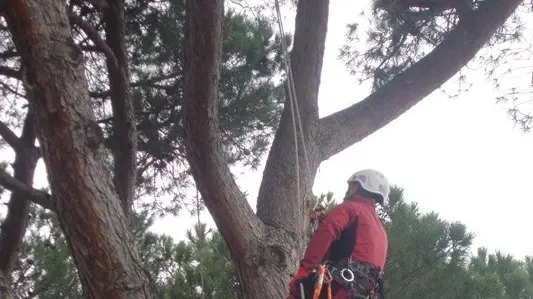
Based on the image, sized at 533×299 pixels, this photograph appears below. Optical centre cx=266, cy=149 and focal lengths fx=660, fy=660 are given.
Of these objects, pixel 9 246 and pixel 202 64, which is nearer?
pixel 202 64

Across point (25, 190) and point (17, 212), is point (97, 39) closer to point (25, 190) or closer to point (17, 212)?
point (25, 190)

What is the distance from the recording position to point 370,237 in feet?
8.94

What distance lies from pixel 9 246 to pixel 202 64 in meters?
1.97

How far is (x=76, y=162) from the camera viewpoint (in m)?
2.13

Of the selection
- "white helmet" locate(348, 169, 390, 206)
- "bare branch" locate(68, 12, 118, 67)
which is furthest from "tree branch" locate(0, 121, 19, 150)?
"white helmet" locate(348, 169, 390, 206)

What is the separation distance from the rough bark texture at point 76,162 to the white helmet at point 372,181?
3.66ft

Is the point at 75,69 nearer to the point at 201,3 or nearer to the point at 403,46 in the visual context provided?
the point at 201,3

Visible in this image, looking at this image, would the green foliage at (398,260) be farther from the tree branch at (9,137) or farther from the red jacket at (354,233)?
the red jacket at (354,233)

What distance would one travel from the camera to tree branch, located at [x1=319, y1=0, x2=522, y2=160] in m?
3.27

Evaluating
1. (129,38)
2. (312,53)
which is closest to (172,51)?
(129,38)

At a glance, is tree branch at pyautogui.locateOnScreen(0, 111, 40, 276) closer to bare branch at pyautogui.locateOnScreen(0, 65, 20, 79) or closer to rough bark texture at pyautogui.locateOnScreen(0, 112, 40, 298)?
rough bark texture at pyautogui.locateOnScreen(0, 112, 40, 298)

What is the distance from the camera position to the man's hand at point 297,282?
97.1 inches

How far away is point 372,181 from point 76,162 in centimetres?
132

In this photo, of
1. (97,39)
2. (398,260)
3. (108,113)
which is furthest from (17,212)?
(398,260)
